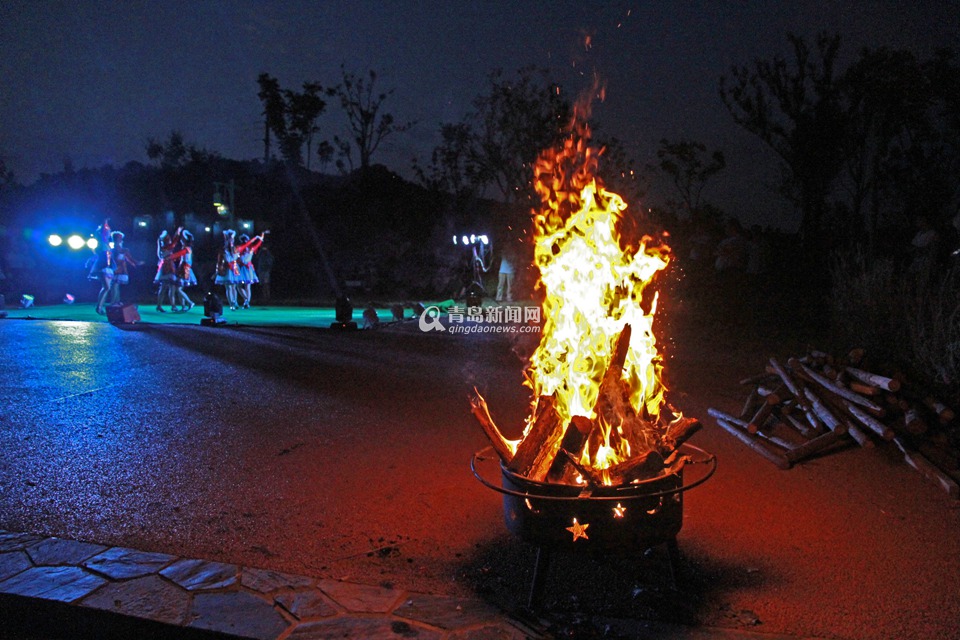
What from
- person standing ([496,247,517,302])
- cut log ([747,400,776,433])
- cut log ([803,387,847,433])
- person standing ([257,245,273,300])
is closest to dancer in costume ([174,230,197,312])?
person standing ([257,245,273,300])

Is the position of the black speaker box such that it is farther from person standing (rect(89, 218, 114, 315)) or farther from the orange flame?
the orange flame

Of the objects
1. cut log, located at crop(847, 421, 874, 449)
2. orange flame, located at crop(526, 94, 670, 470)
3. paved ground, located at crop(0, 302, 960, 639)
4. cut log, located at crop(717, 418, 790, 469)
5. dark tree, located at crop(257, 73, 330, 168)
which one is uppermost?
dark tree, located at crop(257, 73, 330, 168)

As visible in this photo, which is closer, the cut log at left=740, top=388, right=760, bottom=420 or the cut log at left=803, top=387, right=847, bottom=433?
the cut log at left=803, top=387, right=847, bottom=433

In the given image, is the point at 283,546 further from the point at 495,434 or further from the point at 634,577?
the point at 634,577

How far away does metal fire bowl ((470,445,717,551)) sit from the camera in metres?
2.80

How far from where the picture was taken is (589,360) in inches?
154

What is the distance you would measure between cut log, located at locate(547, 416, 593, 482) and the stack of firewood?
2694 mm

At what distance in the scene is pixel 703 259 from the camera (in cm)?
1326

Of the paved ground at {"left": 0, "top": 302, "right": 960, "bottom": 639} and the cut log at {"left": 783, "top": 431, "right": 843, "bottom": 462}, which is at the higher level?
the cut log at {"left": 783, "top": 431, "right": 843, "bottom": 462}

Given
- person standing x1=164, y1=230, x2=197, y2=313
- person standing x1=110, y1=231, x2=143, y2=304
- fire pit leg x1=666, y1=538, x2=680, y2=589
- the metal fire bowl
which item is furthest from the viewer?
person standing x1=164, y1=230, x2=197, y2=313

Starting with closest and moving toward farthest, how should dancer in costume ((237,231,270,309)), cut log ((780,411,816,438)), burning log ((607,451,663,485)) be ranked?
burning log ((607,451,663,485))
cut log ((780,411,816,438))
dancer in costume ((237,231,270,309))

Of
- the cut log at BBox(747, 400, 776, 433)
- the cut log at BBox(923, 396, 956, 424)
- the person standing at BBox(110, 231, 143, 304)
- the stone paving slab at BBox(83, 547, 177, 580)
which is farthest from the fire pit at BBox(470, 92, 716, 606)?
the person standing at BBox(110, 231, 143, 304)

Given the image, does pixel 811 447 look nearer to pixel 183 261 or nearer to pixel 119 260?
pixel 119 260

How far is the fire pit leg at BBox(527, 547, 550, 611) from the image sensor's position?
9.45 feet
